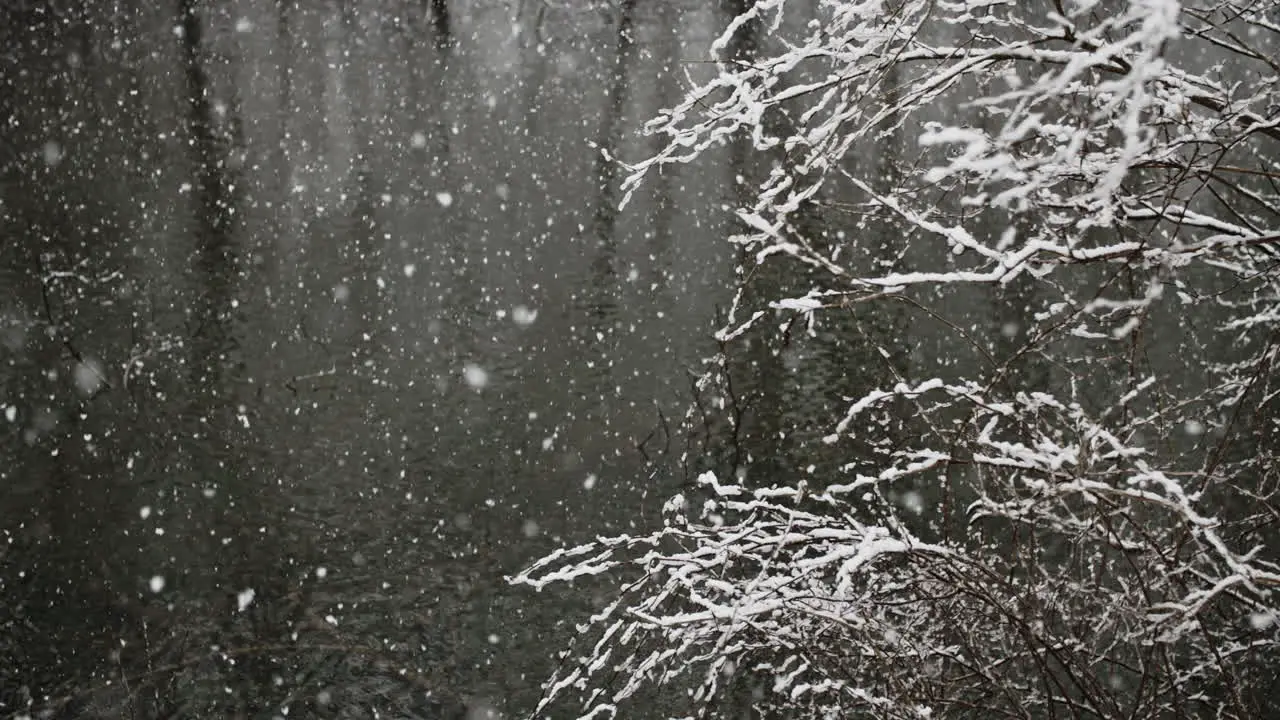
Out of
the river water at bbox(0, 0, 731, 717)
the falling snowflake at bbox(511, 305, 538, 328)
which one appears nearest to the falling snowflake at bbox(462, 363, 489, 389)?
the river water at bbox(0, 0, 731, 717)

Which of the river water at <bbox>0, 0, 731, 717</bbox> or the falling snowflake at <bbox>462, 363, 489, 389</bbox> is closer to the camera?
the river water at <bbox>0, 0, 731, 717</bbox>

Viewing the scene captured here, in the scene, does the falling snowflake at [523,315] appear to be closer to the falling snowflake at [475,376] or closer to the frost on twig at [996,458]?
the falling snowflake at [475,376]

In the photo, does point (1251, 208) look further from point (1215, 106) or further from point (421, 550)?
point (1215, 106)

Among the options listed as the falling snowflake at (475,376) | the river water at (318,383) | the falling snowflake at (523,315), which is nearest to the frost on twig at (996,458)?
the river water at (318,383)

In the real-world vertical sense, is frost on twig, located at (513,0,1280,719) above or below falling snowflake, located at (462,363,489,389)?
above

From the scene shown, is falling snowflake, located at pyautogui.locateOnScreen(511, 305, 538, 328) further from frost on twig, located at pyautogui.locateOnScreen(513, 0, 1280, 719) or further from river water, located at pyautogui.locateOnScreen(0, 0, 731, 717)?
frost on twig, located at pyautogui.locateOnScreen(513, 0, 1280, 719)

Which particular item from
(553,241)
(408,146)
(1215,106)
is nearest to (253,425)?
(553,241)

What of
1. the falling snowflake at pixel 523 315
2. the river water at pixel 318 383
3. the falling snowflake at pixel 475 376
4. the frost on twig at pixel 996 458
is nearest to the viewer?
the frost on twig at pixel 996 458

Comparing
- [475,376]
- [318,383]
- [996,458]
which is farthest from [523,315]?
[996,458]

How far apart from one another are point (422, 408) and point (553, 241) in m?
4.66

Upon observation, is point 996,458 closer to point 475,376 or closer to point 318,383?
point 475,376

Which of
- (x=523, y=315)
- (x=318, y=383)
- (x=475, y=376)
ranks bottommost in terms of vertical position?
(x=523, y=315)

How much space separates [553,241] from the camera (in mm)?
14359

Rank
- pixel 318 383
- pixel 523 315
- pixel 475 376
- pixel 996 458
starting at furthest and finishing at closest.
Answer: pixel 523 315, pixel 475 376, pixel 318 383, pixel 996 458
